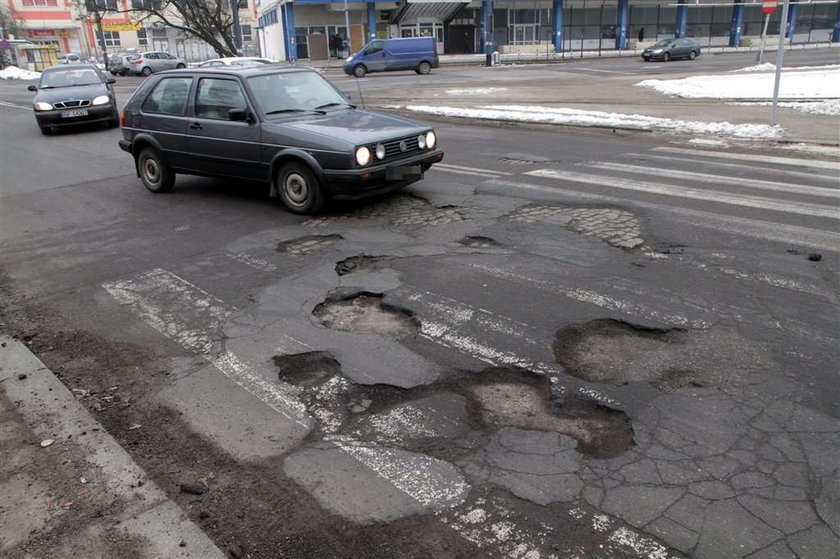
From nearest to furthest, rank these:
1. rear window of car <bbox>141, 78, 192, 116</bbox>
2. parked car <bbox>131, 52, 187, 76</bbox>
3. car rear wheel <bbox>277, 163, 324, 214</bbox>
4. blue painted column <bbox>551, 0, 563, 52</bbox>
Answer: car rear wheel <bbox>277, 163, 324, 214</bbox> < rear window of car <bbox>141, 78, 192, 116</bbox> < parked car <bbox>131, 52, 187, 76</bbox> < blue painted column <bbox>551, 0, 563, 52</bbox>

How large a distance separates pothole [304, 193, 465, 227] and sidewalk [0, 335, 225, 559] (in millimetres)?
3959

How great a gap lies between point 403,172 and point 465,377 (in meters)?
4.14

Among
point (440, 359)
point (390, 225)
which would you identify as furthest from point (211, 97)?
point (440, 359)

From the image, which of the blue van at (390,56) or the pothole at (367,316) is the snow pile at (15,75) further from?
the pothole at (367,316)

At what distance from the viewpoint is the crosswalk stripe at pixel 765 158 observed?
9769 mm

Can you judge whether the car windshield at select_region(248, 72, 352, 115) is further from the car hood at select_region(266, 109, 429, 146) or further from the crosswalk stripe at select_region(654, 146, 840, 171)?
the crosswalk stripe at select_region(654, 146, 840, 171)

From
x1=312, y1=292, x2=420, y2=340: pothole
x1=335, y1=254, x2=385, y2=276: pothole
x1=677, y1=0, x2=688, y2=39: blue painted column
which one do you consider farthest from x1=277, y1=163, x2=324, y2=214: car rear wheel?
x1=677, y1=0, x2=688, y2=39: blue painted column

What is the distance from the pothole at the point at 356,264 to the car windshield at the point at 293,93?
9.03ft

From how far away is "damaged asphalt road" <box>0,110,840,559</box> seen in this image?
281 cm

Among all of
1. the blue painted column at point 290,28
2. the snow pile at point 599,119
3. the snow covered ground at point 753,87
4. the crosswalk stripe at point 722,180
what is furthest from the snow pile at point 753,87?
the blue painted column at point 290,28

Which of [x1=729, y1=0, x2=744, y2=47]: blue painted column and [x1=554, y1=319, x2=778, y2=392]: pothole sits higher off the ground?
[x1=729, y1=0, x2=744, y2=47]: blue painted column

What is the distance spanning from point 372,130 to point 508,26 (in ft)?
175

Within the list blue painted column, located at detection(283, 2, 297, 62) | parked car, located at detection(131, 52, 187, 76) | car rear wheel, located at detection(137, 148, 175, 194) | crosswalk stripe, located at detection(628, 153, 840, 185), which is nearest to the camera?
crosswalk stripe, located at detection(628, 153, 840, 185)

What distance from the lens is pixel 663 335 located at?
4.39 m
